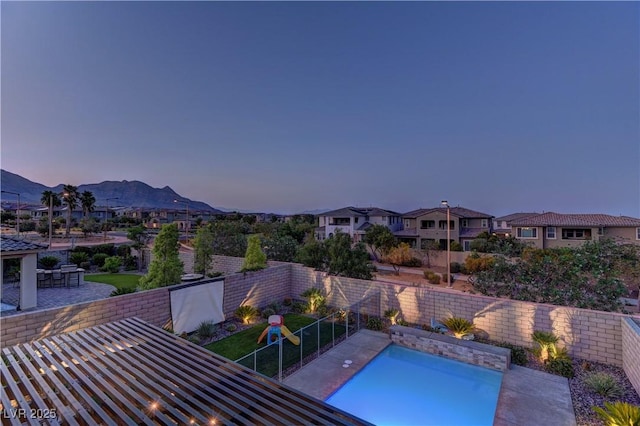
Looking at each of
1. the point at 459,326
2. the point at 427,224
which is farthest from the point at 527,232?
the point at 459,326

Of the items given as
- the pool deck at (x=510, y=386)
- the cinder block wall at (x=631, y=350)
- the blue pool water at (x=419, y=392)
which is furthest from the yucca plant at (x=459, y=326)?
the cinder block wall at (x=631, y=350)

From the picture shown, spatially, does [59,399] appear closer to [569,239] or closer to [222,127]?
[222,127]

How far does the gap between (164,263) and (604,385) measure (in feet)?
41.1

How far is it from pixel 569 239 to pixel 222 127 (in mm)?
32354

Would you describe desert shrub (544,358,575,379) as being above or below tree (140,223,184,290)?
below

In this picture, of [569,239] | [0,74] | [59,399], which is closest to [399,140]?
[569,239]

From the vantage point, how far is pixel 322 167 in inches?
1108

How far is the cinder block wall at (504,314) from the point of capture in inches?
310

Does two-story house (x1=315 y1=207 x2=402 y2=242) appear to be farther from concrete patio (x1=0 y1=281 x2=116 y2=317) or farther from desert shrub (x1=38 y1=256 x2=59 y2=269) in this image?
concrete patio (x1=0 y1=281 x2=116 y2=317)

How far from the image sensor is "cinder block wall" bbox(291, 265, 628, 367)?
7.88 meters

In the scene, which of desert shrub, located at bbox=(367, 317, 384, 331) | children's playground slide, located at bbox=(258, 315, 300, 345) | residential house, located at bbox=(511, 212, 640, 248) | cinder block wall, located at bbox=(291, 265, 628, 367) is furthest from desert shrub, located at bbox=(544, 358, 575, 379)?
residential house, located at bbox=(511, 212, 640, 248)

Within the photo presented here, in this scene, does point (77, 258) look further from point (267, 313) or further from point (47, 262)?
point (267, 313)

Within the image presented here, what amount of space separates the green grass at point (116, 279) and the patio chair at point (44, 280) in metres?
2.10

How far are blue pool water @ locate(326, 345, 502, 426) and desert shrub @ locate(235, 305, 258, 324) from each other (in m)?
4.89
